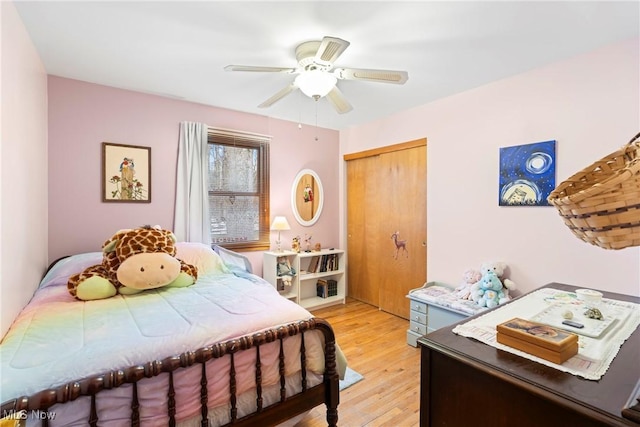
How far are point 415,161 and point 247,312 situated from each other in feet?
8.51

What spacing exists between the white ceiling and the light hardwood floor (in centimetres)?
246

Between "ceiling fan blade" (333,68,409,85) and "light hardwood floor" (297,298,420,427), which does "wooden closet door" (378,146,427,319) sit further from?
"ceiling fan blade" (333,68,409,85)

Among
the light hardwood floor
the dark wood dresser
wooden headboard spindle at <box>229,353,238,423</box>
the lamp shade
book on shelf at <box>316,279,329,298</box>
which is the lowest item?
the light hardwood floor

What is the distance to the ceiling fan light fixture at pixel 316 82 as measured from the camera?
1979 mm

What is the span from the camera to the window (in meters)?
3.42

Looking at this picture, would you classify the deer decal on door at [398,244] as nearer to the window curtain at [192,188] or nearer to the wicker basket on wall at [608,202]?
the window curtain at [192,188]

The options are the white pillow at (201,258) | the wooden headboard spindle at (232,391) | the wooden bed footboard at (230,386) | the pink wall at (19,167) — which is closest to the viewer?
the wooden bed footboard at (230,386)

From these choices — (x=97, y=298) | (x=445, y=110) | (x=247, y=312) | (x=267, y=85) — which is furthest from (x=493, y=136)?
(x=97, y=298)

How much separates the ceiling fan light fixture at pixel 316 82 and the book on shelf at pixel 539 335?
1719 millimetres

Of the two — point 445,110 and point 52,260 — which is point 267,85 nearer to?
point 445,110

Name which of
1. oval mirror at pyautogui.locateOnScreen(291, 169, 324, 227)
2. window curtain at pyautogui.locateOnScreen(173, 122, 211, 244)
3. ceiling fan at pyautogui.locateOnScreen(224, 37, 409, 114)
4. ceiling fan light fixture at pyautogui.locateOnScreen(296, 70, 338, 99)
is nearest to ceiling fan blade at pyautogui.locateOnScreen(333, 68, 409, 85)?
ceiling fan at pyautogui.locateOnScreen(224, 37, 409, 114)

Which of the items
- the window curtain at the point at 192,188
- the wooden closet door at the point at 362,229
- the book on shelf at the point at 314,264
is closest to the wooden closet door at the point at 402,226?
the wooden closet door at the point at 362,229

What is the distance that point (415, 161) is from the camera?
11.4 feet

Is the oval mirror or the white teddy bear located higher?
the oval mirror
